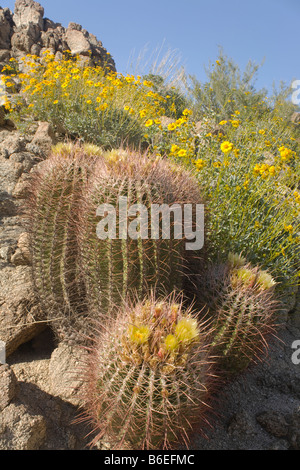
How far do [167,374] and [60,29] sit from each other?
15.1m

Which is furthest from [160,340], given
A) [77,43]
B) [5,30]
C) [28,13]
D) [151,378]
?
[28,13]

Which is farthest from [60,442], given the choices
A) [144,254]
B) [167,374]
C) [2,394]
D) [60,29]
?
[60,29]

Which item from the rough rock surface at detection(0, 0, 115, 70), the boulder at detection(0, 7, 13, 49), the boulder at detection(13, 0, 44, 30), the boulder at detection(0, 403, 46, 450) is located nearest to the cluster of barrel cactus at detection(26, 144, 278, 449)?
the boulder at detection(0, 403, 46, 450)

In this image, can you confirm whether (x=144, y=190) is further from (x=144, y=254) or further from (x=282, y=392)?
(x=282, y=392)

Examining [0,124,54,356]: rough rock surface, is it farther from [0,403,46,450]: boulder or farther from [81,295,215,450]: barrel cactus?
[81,295,215,450]: barrel cactus

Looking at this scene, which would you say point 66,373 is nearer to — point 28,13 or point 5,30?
point 5,30

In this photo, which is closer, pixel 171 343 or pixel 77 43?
pixel 171 343

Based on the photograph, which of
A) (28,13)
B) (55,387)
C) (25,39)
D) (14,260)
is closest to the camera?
(55,387)

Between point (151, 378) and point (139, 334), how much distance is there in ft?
0.64

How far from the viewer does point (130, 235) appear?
2283 millimetres

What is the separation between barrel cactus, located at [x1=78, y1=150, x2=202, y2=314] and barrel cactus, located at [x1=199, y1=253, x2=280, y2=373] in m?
0.29

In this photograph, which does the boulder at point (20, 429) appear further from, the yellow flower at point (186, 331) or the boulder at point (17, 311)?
the yellow flower at point (186, 331)

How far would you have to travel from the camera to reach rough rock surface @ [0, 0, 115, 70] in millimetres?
12453

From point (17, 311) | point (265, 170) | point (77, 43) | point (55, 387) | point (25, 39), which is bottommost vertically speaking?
point (55, 387)
